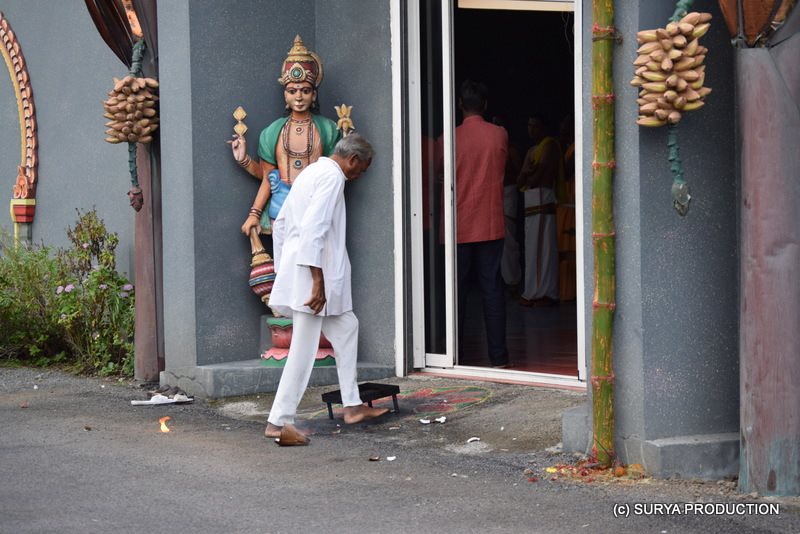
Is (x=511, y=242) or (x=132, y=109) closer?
(x=132, y=109)

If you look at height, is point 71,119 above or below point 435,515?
above

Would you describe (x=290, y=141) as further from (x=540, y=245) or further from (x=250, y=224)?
(x=540, y=245)

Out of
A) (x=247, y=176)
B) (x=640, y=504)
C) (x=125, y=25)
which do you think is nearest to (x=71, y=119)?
(x=125, y=25)

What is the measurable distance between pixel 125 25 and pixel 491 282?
351 centimetres

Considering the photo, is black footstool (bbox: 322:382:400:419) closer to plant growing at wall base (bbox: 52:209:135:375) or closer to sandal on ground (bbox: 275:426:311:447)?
sandal on ground (bbox: 275:426:311:447)

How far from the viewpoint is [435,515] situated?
5555 mm

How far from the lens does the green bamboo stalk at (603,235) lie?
6.18 metres

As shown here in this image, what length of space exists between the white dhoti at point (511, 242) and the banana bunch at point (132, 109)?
526 centimetres

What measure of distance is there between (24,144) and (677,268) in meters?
8.55

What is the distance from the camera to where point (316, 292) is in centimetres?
720

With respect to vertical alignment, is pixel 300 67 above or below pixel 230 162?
above

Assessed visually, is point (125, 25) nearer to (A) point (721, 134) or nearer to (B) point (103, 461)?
(B) point (103, 461)

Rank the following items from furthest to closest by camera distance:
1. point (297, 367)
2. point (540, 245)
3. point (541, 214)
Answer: point (540, 245), point (541, 214), point (297, 367)

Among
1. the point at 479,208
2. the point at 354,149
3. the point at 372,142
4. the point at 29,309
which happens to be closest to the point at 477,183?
the point at 479,208
